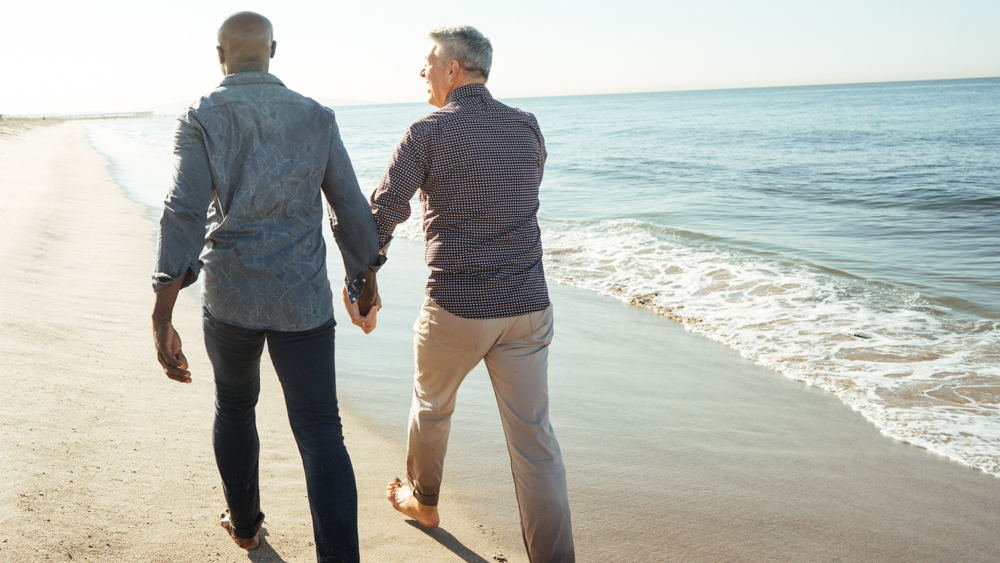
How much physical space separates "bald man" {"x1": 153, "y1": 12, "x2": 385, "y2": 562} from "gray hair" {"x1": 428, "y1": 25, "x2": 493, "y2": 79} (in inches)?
19.2

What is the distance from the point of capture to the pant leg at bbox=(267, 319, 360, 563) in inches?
78.0

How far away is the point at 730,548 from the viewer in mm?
2611

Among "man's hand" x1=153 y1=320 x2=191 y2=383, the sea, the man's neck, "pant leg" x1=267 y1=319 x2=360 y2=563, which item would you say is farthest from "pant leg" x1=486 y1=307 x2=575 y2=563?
the sea

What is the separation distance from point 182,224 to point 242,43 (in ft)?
1.82

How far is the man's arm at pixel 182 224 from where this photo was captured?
1.82 metres

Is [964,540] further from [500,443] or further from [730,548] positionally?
[500,443]

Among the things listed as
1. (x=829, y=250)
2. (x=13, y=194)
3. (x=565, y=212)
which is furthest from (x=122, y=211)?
(x=829, y=250)

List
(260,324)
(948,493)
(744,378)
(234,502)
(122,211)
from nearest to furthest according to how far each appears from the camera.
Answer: (260,324) → (234,502) → (948,493) → (744,378) → (122,211)

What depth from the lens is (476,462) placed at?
10.7 ft

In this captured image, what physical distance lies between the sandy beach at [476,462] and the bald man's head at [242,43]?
5.13ft

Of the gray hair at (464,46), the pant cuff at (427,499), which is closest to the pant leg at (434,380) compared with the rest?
the pant cuff at (427,499)

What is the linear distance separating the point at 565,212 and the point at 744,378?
8.52 metres

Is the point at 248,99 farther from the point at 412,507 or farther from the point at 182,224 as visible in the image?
the point at 412,507

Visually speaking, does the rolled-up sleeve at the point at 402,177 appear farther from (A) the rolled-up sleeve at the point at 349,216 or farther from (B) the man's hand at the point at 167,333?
(B) the man's hand at the point at 167,333
